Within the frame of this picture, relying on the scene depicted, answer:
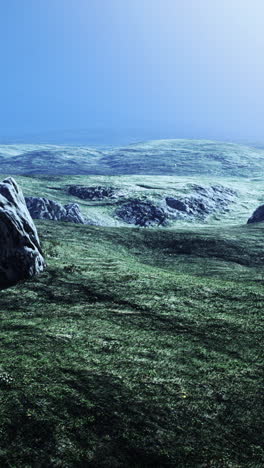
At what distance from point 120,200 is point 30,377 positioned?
4909 inches

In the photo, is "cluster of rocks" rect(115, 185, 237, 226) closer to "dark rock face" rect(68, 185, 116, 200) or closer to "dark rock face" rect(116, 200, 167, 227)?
"dark rock face" rect(116, 200, 167, 227)

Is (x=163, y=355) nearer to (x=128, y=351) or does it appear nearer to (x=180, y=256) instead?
(x=128, y=351)

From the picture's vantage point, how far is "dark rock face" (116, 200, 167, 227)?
13212 cm


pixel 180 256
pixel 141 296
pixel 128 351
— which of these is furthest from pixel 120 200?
pixel 128 351

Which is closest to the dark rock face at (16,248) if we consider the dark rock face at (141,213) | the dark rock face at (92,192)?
the dark rock face at (141,213)

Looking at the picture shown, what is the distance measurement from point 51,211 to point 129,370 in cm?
9077

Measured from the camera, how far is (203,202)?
164m

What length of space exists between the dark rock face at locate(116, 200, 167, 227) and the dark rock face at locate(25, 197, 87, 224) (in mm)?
20986

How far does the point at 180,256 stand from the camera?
60781 mm

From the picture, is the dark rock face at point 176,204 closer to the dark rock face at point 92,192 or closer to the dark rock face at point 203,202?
the dark rock face at point 203,202

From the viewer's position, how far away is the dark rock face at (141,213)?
433 feet

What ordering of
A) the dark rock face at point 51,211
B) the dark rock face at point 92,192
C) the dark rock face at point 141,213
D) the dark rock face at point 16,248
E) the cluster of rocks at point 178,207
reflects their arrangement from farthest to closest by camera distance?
the dark rock face at point 92,192
the cluster of rocks at point 178,207
the dark rock face at point 141,213
the dark rock face at point 51,211
the dark rock face at point 16,248

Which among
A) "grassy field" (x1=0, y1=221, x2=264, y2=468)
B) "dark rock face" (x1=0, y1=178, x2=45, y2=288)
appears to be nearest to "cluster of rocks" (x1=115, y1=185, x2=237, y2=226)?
"dark rock face" (x1=0, y1=178, x2=45, y2=288)

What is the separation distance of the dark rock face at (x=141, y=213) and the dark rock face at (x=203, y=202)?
28.9 feet
